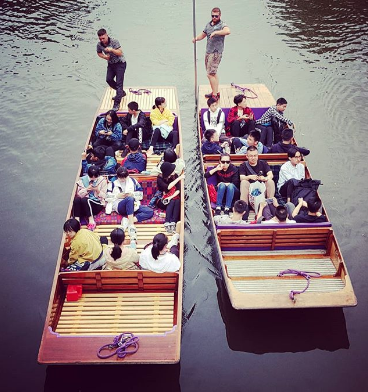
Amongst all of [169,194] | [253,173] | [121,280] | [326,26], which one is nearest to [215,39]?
[253,173]

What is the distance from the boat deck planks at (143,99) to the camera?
892cm

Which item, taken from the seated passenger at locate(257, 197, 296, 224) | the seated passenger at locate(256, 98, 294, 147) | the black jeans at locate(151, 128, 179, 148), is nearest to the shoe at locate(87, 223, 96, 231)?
the black jeans at locate(151, 128, 179, 148)

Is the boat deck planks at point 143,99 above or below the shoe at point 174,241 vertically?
above

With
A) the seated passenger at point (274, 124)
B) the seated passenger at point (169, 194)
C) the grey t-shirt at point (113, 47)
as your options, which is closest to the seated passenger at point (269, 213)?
the seated passenger at point (169, 194)

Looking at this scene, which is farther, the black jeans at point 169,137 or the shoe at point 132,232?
the black jeans at point 169,137

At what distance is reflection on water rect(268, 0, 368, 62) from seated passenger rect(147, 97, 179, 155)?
7311 millimetres

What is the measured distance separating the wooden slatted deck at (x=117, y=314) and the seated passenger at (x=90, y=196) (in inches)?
56.0

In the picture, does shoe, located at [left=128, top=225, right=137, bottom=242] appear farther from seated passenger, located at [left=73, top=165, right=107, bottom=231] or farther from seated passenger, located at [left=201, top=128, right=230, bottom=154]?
seated passenger, located at [left=201, top=128, right=230, bottom=154]

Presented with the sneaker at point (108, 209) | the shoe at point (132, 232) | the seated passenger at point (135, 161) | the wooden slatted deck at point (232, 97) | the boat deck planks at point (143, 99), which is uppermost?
the wooden slatted deck at point (232, 97)

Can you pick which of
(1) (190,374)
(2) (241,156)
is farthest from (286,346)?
(2) (241,156)

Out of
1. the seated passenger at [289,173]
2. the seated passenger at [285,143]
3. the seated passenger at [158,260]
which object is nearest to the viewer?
the seated passenger at [158,260]

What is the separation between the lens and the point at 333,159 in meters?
8.80

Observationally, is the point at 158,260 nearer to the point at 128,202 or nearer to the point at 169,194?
the point at 128,202

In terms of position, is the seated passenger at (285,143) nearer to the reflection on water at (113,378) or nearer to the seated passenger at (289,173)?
the seated passenger at (289,173)
